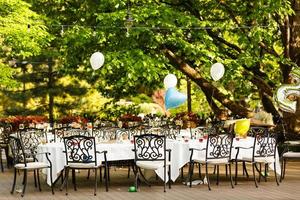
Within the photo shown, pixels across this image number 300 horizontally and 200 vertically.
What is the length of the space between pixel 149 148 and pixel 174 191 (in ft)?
2.64

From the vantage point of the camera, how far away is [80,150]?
9500 millimetres

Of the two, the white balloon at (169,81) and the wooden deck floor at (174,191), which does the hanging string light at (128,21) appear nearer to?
the white balloon at (169,81)

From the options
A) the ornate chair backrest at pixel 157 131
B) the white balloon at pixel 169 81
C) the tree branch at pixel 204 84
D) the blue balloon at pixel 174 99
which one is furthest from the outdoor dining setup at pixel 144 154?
the tree branch at pixel 204 84

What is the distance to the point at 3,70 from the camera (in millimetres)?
16438

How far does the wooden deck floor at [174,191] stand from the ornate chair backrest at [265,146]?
0.53 m

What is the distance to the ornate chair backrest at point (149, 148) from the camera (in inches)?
382

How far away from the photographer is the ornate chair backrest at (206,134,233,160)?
10.1m

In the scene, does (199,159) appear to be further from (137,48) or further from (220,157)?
(137,48)

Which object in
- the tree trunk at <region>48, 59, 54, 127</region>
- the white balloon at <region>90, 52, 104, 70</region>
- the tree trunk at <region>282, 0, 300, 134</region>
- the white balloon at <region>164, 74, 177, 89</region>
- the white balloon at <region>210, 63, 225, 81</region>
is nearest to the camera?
the white balloon at <region>90, 52, 104, 70</region>

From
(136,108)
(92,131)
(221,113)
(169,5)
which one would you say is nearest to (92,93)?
(136,108)

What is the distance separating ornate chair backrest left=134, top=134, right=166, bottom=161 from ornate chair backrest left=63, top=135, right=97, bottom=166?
71 centimetres

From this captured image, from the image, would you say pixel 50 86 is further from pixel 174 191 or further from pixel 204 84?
pixel 174 191

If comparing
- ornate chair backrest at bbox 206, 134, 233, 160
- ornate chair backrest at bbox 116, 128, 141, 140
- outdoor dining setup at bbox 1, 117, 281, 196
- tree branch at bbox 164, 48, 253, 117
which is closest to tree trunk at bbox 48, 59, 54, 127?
tree branch at bbox 164, 48, 253, 117

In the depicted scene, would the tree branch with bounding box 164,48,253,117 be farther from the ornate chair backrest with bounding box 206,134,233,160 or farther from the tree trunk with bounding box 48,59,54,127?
the tree trunk with bounding box 48,59,54,127
